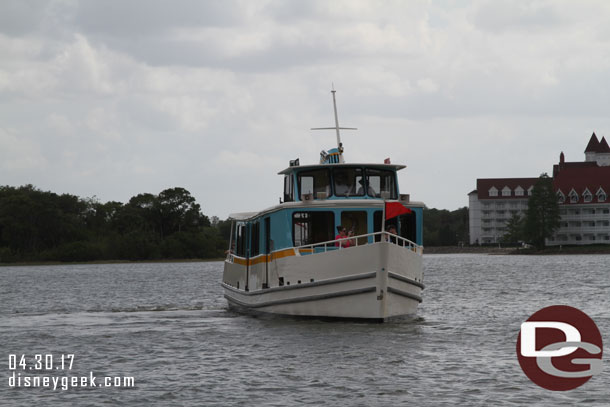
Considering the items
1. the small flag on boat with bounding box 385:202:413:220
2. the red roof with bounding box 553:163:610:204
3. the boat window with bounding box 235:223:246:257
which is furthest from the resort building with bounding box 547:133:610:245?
the small flag on boat with bounding box 385:202:413:220

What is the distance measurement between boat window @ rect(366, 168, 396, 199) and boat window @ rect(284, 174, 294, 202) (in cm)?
274

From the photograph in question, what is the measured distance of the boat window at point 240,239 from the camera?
37.2m

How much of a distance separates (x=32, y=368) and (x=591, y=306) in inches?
1049

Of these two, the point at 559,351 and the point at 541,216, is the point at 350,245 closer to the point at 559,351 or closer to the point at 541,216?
the point at 559,351

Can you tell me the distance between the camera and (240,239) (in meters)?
38.4

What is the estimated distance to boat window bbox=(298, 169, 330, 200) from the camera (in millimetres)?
32500

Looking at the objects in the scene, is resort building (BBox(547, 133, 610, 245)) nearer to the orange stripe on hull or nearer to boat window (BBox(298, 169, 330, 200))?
the orange stripe on hull

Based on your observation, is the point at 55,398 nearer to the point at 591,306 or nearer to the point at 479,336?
the point at 479,336

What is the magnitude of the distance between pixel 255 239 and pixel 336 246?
5.77m

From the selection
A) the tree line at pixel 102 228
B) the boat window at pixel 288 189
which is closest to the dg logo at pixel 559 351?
the boat window at pixel 288 189

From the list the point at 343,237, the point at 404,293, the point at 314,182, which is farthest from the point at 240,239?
the point at 404,293

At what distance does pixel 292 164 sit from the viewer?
3325cm

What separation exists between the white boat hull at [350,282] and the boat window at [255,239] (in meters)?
2.74

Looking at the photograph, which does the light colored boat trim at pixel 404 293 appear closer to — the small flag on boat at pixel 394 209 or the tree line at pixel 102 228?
the small flag on boat at pixel 394 209
